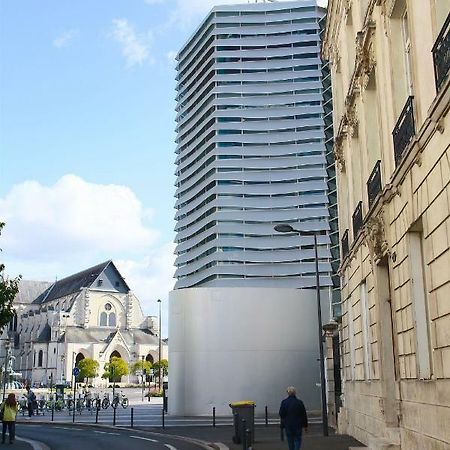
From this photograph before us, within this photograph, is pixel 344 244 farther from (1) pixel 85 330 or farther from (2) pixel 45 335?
(2) pixel 45 335

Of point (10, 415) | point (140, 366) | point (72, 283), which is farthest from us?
point (72, 283)

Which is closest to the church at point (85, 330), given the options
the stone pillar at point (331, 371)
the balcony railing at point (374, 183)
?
the stone pillar at point (331, 371)

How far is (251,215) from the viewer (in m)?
94.6

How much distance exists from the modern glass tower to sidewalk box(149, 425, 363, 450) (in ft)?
205

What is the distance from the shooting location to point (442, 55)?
8.46m

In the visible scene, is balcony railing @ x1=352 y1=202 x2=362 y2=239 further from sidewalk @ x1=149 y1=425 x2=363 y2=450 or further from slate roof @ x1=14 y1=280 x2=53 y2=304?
slate roof @ x1=14 y1=280 x2=53 y2=304

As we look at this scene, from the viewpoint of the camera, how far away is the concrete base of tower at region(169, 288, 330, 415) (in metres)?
33.5

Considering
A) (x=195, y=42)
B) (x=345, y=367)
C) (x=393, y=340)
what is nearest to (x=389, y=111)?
(x=393, y=340)

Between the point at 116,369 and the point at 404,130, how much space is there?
100024 mm

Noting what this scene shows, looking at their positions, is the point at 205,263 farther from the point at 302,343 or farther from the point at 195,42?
the point at 302,343

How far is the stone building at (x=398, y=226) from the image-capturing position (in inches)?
340

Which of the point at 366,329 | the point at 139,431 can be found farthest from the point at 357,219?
the point at 139,431

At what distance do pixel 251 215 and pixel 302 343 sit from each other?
199 ft

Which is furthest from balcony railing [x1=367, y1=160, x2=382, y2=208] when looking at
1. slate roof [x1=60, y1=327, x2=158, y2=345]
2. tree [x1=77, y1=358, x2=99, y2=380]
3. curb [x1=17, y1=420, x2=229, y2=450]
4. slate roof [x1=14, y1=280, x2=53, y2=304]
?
slate roof [x1=14, y1=280, x2=53, y2=304]
